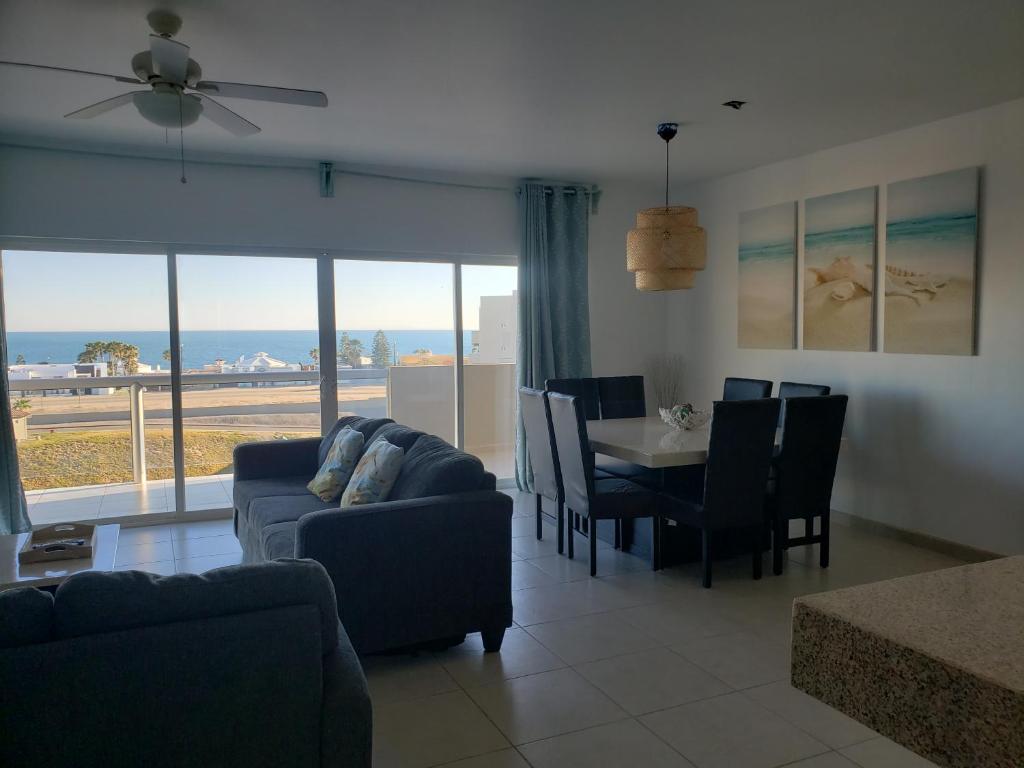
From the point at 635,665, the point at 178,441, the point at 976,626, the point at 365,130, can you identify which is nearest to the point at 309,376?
the point at 178,441

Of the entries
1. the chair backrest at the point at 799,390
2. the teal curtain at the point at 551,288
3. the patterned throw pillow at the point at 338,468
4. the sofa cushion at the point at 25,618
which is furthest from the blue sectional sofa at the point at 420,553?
the teal curtain at the point at 551,288

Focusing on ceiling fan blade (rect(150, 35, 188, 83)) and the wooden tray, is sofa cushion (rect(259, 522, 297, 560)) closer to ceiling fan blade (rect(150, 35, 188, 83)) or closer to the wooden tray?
the wooden tray

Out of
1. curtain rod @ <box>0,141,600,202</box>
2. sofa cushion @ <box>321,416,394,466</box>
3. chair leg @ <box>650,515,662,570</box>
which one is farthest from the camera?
curtain rod @ <box>0,141,600,202</box>

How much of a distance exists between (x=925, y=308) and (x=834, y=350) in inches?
29.1

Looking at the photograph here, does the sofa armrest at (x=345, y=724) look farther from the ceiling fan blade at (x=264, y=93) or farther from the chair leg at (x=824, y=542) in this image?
the chair leg at (x=824, y=542)

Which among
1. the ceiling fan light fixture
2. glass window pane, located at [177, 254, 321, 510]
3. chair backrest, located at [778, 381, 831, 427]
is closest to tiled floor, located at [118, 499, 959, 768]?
chair backrest, located at [778, 381, 831, 427]

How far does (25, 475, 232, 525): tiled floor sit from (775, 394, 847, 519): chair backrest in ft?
12.8

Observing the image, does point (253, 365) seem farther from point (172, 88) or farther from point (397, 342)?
point (172, 88)

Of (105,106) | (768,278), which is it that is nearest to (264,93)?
(105,106)

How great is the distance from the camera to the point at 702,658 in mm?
3096

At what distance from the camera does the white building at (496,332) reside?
20.9 feet

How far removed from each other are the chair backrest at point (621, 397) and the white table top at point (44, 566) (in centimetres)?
333

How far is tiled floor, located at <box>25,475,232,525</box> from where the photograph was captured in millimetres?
5094

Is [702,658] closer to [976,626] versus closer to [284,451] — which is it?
[976,626]
